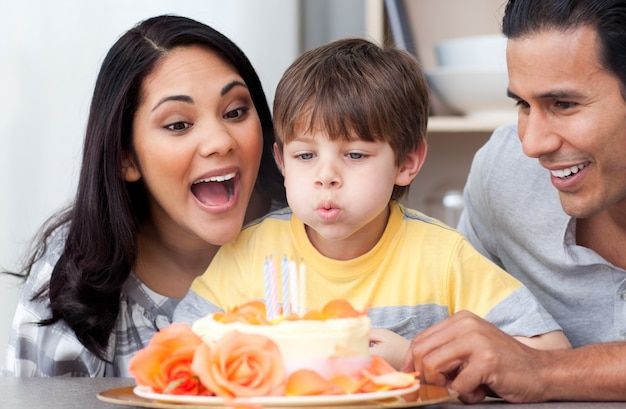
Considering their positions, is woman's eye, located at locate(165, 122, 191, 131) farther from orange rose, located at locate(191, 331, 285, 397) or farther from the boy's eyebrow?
orange rose, located at locate(191, 331, 285, 397)

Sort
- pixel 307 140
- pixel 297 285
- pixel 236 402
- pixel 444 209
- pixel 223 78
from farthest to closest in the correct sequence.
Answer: pixel 444 209, pixel 223 78, pixel 307 140, pixel 297 285, pixel 236 402

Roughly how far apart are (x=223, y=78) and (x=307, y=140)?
29 cm

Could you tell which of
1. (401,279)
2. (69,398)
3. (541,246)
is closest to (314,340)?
(69,398)

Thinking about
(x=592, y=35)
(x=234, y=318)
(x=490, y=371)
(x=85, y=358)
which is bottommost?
(x=85, y=358)

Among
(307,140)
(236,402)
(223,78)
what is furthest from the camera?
(223,78)

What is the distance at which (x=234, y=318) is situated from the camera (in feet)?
3.58

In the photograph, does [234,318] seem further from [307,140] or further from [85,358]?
[85,358]

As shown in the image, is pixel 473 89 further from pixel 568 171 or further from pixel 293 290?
pixel 293 290

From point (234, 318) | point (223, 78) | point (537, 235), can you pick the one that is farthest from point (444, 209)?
point (234, 318)

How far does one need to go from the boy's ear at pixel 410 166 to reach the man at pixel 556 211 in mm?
172

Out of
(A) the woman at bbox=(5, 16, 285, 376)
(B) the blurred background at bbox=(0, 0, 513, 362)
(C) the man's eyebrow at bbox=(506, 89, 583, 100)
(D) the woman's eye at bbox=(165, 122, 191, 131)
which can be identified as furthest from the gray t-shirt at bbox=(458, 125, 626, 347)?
(B) the blurred background at bbox=(0, 0, 513, 362)

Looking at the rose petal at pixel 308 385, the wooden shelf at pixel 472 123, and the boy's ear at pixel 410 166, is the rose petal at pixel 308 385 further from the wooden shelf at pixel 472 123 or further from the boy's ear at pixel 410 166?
the wooden shelf at pixel 472 123

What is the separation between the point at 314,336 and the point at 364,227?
59 centimetres

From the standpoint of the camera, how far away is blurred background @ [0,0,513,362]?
2.51 m
